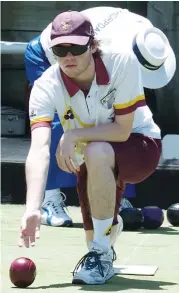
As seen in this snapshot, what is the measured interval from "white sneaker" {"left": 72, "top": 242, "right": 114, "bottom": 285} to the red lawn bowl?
0.21 m

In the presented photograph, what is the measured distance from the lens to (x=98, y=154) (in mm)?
4180

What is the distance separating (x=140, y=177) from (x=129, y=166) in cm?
16

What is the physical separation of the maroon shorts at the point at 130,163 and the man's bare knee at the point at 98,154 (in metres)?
0.05

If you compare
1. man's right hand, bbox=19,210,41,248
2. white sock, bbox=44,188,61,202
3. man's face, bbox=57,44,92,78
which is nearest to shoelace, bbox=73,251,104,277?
man's right hand, bbox=19,210,41,248

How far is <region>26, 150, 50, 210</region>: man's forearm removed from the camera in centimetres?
389

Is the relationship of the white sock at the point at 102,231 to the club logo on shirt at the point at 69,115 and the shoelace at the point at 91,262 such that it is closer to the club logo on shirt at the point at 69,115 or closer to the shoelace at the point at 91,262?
the shoelace at the point at 91,262

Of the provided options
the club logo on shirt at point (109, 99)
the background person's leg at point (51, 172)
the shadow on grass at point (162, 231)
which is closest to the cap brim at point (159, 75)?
the background person's leg at point (51, 172)

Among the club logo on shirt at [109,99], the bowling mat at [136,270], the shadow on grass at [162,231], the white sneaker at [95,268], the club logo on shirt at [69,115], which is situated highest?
the club logo on shirt at [109,99]

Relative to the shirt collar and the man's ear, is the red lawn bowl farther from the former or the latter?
the man's ear

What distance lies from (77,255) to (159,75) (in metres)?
1.37

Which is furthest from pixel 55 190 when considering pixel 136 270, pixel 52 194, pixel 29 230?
pixel 29 230

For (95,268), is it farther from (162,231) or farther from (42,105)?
(162,231)

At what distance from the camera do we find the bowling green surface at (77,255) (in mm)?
4094

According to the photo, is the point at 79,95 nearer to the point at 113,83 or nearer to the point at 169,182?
the point at 113,83
